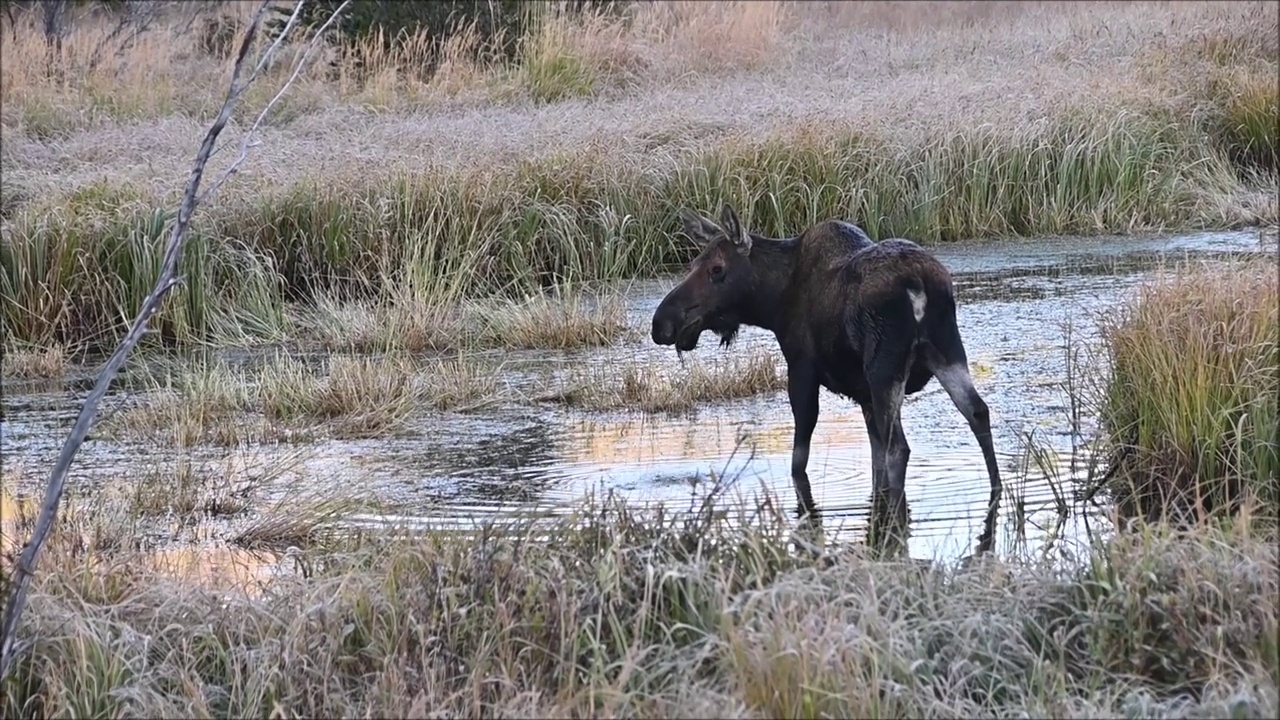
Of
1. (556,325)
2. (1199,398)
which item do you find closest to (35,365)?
(556,325)

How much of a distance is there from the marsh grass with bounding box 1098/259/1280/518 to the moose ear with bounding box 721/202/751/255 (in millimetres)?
1668

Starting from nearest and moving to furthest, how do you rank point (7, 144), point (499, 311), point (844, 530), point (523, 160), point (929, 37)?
point (844, 530) → point (499, 311) → point (523, 160) → point (7, 144) → point (929, 37)

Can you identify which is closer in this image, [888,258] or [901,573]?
[901,573]

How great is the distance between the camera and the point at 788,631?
4.63 m

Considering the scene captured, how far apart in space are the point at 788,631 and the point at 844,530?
6.79 feet

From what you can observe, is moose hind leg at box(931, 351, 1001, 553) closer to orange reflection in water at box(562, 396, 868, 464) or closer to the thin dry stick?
orange reflection in water at box(562, 396, 868, 464)

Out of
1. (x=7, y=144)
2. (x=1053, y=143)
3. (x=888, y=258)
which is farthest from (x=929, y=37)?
(x=888, y=258)

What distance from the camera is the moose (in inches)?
272

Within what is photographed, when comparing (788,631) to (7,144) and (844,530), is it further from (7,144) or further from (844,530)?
(7,144)

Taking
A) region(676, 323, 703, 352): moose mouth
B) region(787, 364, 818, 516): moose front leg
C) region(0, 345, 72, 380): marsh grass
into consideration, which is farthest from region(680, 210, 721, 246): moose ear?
region(0, 345, 72, 380): marsh grass

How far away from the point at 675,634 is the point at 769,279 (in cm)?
281

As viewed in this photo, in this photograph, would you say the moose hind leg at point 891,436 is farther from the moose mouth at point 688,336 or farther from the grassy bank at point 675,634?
the grassy bank at point 675,634

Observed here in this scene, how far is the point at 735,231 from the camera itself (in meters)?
7.61

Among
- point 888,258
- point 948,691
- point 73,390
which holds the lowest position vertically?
point 73,390
